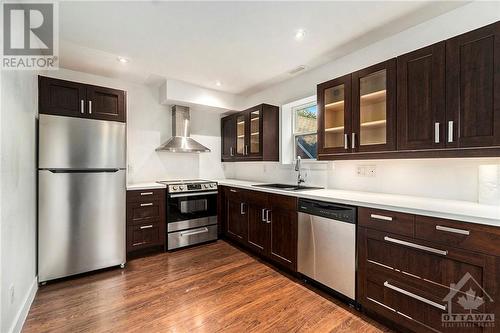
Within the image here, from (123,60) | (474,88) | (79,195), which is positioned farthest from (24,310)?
(474,88)

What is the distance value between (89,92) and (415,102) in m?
3.34

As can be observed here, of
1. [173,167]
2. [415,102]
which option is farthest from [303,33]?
[173,167]

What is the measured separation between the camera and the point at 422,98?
177cm

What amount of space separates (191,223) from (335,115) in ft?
8.38

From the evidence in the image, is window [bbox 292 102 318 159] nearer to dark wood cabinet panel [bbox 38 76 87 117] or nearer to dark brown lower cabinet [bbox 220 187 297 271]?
dark brown lower cabinet [bbox 220 187 297 271]

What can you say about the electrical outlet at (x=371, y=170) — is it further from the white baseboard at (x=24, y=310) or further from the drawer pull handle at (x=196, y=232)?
the white baseboard at (x=24, y=310)

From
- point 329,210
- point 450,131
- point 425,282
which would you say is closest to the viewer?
point 425,282

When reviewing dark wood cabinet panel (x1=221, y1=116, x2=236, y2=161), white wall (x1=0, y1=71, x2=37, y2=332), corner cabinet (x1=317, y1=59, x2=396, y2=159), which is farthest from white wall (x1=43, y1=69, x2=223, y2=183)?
corner cabinet (x1=317, y1=59, x2=396, y2=159)

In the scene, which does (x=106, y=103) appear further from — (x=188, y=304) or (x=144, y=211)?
(x=188, y=304)

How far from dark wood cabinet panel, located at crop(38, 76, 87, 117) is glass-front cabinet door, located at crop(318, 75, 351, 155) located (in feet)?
9.05

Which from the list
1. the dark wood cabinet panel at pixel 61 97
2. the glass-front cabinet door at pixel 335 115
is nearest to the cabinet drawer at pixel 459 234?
the glass-front cabinet door at pixel 335 115

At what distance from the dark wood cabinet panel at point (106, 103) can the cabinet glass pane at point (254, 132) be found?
187cm

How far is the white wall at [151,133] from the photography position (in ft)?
11.5

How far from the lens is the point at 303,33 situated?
2.17 m
